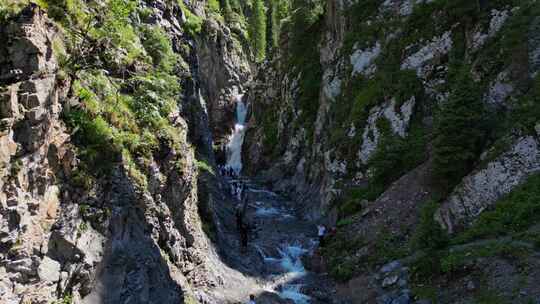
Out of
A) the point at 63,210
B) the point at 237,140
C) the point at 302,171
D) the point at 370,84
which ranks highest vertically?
the point at 237,140

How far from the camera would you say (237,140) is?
67.3 meters

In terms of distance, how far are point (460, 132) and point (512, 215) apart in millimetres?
4803

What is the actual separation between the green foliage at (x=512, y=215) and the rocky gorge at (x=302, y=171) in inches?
3.1

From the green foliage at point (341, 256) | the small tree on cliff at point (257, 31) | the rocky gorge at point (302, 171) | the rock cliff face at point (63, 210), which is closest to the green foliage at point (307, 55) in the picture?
the rocky gorge at point (302, 171)

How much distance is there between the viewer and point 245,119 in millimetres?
70562

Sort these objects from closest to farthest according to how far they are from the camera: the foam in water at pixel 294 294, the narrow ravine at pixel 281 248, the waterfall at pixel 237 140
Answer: the foam in water at pixel 294 294, the narrow ravine at pixel 281 248, the waterfall at pixel 237 140

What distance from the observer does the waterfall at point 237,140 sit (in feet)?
206

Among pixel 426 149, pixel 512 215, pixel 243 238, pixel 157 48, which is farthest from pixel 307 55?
pixel 512 215

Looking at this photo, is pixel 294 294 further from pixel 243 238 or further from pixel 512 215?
pixel 512 215

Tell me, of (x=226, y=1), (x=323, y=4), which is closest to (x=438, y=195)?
(x=323, y=4)

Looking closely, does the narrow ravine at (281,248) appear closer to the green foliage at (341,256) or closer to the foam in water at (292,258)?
the foam in water at (292,258)

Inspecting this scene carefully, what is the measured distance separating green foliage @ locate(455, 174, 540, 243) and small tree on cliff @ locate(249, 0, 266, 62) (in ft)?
235

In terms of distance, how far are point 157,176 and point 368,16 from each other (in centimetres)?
2559

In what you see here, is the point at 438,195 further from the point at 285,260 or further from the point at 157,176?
the point at 157,176
